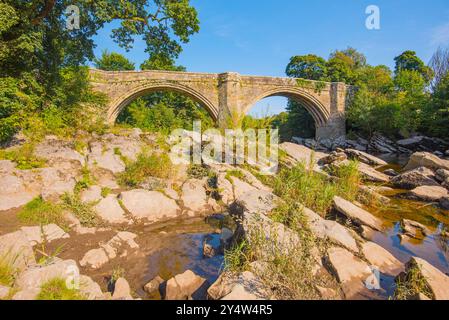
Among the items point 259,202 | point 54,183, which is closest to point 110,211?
point 54,183

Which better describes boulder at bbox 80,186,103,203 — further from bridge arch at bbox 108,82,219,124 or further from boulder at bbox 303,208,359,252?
bridge arch at bbox 108,82,219,124

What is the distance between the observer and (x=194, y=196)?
6.47 metres

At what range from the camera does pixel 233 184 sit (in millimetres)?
6910

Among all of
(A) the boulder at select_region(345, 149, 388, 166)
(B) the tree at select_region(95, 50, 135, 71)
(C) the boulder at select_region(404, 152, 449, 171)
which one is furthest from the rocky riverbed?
(B) the tree at select_region(95, 50, 135, 71)

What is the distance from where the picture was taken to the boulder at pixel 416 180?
8.37 m

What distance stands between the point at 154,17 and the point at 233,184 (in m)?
6.83

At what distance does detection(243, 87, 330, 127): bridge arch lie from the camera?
1981 centimetres

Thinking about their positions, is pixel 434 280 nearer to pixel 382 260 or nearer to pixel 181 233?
pixel 382 260

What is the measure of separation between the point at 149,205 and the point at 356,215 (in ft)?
15.2

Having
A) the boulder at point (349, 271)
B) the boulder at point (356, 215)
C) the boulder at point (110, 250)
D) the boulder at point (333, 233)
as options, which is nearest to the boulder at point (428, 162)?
the boulder at point (356, 215)

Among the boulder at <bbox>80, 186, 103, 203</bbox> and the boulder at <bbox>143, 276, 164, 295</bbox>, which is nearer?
the boulder at <bbox>143, 276, 164, 295</bbox>

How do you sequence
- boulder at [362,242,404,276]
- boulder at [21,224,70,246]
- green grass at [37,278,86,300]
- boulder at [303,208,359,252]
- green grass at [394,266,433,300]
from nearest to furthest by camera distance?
green grass at [37,278,86,300] < green grass at [394,266,433,300] < boulder at [362,242,404,276] < boulder at [303,208,359,252] < boulder at [21,224,70,246]

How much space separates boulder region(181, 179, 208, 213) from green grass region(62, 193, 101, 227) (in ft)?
6.81
